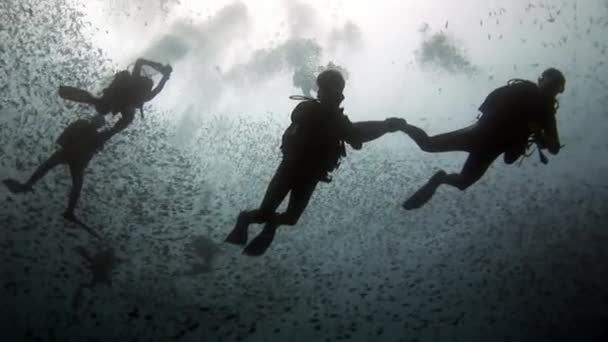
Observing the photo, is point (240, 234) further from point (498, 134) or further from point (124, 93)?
point (498, 134)

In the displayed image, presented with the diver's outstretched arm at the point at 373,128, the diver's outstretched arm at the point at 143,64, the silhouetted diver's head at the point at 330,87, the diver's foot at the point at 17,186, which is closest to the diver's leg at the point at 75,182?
the diver's foot at the point at 17,186

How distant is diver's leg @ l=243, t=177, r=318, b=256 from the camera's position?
5.24m

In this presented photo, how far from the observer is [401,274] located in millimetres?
32438

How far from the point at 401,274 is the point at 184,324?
1620 cm

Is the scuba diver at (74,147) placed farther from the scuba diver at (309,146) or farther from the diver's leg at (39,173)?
the scuba diver at (309,146)

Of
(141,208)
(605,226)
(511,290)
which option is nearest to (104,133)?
(141,208)

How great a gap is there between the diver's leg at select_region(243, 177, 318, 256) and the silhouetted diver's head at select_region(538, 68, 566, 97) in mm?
3318

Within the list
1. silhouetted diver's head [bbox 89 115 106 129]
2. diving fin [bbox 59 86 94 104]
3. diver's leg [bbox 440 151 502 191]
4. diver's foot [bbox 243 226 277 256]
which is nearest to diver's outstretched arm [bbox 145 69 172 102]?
diving fin [bbox 59 86 94 104]

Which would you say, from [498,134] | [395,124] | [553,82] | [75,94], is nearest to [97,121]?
[75,94]

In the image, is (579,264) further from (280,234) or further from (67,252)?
(67,252)

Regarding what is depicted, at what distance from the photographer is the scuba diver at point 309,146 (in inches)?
195

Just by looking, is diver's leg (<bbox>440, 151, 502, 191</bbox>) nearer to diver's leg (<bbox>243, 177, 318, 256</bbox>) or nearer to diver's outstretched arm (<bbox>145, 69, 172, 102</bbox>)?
diver's leg (<bbox>243, 177, 318, 256</bbox>)

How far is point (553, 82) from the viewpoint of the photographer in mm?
5605

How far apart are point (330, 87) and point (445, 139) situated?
197cm
